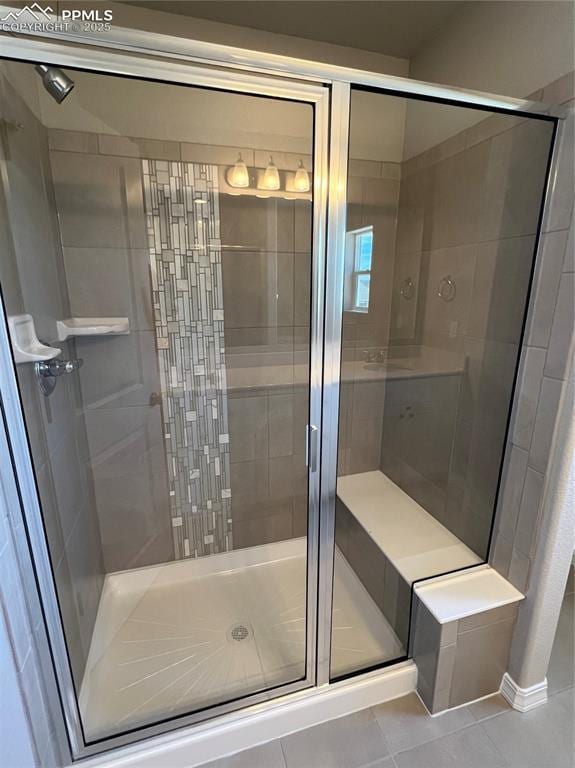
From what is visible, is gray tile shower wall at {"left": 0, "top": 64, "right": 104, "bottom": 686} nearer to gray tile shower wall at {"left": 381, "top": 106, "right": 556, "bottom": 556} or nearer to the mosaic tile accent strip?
the mosaic tile accent strip

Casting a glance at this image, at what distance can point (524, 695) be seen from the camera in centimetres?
134

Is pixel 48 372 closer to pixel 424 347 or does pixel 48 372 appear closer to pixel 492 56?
pixel 424 347

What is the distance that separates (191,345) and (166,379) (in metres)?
0.20

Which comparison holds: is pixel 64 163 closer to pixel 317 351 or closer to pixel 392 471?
pixel 317 351

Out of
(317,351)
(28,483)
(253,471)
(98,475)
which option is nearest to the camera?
(28,483)

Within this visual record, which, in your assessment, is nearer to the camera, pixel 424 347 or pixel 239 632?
pixel 239 632

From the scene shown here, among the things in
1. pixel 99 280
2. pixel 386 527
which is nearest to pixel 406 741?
pixel 386 527

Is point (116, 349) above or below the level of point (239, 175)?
below

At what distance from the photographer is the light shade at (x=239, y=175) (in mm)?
1634

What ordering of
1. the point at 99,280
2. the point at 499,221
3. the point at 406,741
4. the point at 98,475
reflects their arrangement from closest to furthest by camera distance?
the point at 406,741 → the point at 499,221 → the point at 99,280 → the point at 98,475

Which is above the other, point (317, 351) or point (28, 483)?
point (317, 351)

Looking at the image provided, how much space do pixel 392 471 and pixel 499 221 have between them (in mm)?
1267

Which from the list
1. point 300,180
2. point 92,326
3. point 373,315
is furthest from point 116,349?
point 373,315

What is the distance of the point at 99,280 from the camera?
155 cm
